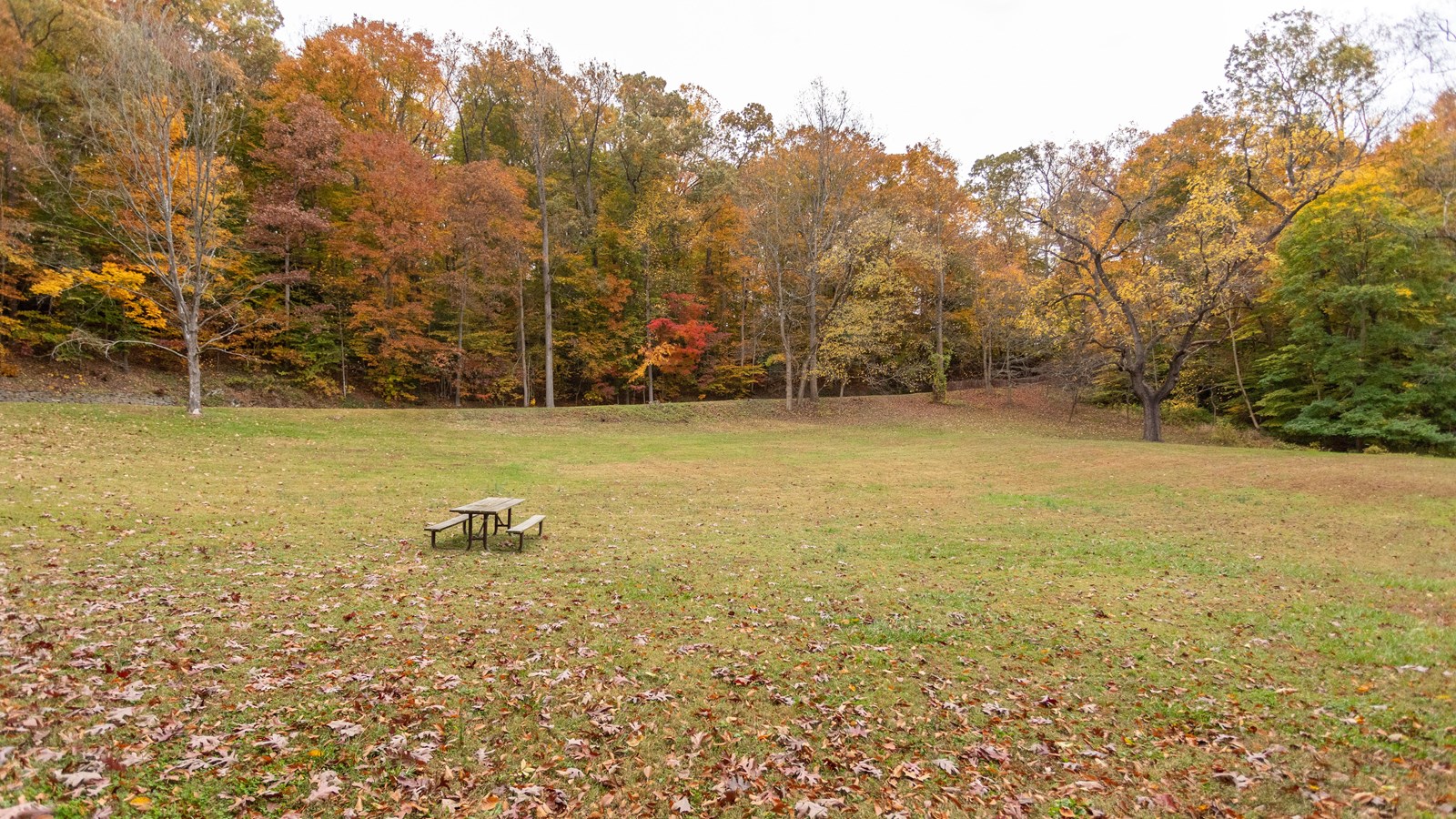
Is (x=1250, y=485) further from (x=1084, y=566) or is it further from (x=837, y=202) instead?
(x=837, y=202)

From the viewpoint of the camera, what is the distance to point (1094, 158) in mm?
32594

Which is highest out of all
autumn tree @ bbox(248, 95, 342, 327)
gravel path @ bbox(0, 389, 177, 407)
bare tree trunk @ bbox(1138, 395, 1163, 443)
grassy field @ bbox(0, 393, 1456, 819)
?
autumn tree @ bbox(248, 95, 342, 327)

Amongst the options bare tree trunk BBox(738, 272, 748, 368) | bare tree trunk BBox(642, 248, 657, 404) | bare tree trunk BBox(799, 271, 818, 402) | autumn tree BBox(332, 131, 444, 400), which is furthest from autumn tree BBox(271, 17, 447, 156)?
bare tree trunk BBox(799, 271, 818, 402)

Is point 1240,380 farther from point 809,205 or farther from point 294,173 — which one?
point 294,173

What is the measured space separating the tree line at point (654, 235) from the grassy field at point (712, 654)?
13.4 meters

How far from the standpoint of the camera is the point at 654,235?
3778 cm

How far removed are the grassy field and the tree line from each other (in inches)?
529

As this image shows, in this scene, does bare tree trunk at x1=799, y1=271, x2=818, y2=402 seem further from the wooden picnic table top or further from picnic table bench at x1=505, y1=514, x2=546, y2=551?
the wooden picnic table top

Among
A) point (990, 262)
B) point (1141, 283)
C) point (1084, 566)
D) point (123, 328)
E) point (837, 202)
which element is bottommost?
point (1084, 566)

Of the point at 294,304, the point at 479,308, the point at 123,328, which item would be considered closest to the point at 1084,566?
the point at 479,308

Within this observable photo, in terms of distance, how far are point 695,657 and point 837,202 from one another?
103 feet

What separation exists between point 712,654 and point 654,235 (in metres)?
34.5

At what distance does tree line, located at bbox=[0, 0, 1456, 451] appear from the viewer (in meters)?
22.6

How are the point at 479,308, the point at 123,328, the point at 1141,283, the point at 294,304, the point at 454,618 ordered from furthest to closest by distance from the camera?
1. the point at 479,308
2. the point at 294,304
3. the point at 123,328
4. the point at 1141,283
5. the point at 454,618
